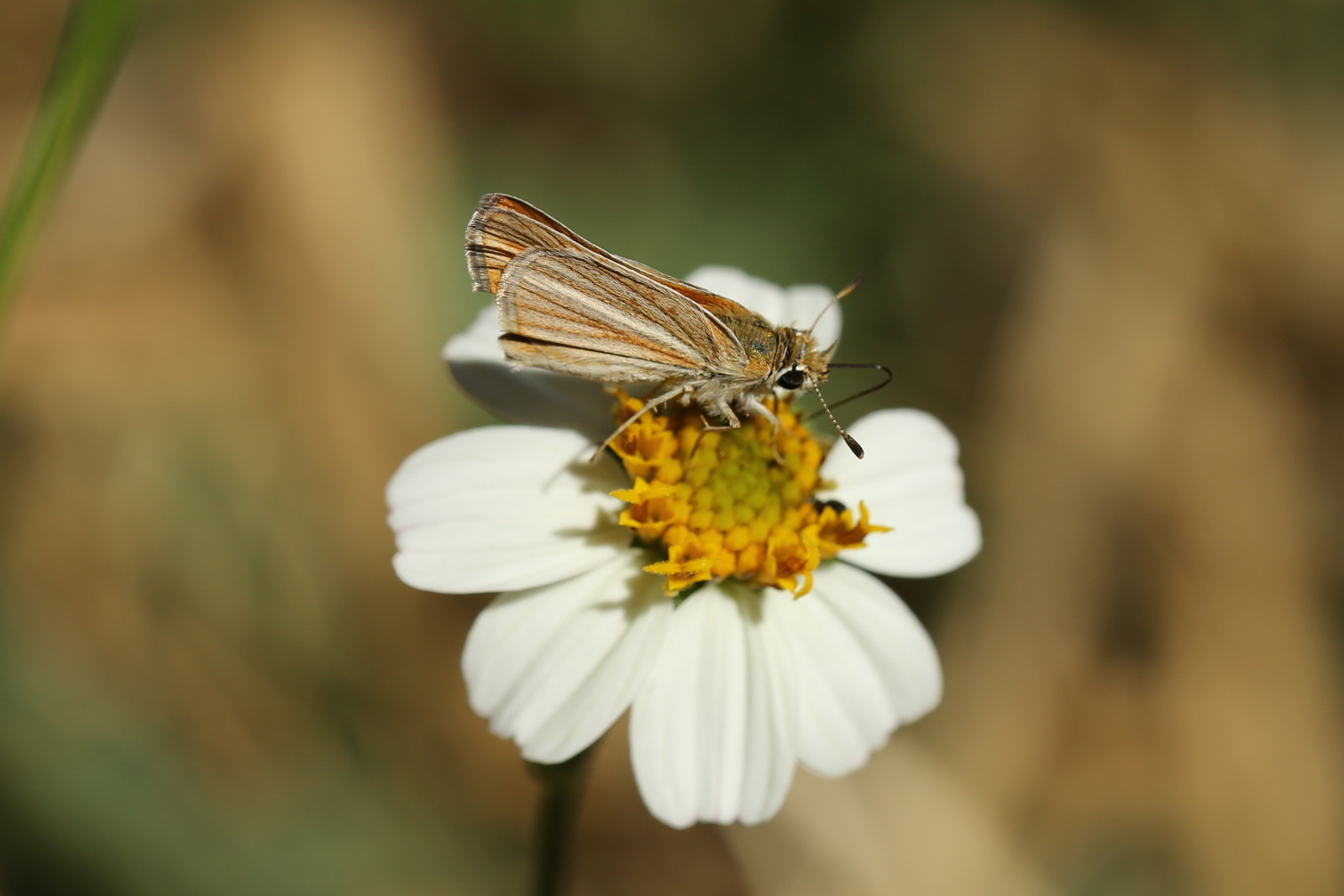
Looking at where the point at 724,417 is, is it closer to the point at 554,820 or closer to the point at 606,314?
the point at 606,314

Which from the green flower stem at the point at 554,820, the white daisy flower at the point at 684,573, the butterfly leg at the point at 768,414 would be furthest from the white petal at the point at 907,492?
the green flower stem at the point at 554,820

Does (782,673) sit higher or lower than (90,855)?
higher

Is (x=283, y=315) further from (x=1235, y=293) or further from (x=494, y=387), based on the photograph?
(x=1235, y=293)

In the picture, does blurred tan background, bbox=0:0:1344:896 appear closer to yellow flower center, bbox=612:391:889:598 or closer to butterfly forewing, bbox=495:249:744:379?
yellow flower center, bbox=612:391:889:598

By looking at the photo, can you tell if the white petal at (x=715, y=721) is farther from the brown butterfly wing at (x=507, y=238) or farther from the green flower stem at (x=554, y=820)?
the brown butterfly wing at (x=507, y=238)

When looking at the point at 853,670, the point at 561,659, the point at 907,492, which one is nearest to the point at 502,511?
the point at 561,659

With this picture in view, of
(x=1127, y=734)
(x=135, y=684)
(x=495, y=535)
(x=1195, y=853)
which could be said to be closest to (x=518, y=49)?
(x=135, y=684)
